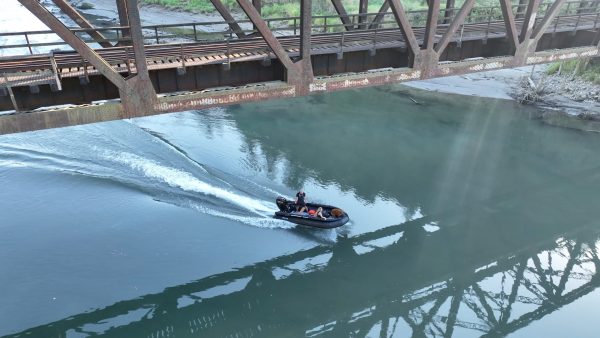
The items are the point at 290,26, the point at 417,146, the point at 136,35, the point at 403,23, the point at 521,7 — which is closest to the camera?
the point at 136,35

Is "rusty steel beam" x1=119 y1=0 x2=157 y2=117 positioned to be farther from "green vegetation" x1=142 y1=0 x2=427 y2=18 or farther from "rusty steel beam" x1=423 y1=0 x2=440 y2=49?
"green vegetation" x1=142 y1=0 x2=427 y2=18

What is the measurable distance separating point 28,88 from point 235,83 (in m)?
5.11

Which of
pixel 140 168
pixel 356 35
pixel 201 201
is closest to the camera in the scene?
pixel 356 35

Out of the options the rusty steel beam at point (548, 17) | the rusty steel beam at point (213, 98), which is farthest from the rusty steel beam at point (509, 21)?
the rusty steel beam at point (548, 17)

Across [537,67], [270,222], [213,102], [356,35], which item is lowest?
[270,222]

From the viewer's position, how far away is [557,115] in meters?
28.1

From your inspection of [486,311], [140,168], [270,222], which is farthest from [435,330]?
[140,168]

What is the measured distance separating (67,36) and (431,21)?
30.9 ft

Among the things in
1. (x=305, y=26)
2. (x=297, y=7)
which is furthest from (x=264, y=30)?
(x=297, y=7)

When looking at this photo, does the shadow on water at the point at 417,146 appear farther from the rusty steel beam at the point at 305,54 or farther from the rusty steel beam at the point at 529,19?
the rusty steel beam at the point at 305,54

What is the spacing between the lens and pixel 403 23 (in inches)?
457

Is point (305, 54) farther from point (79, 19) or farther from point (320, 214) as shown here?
point (320, 214)

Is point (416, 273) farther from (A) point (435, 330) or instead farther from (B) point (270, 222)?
(B) point (270, 222)

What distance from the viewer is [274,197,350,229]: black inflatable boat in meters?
16.2
